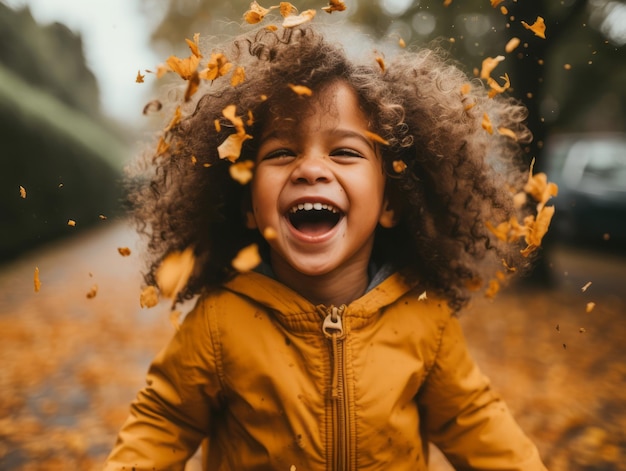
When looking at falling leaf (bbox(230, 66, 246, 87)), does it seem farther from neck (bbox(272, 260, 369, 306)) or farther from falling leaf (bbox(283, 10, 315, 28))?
neck (bbox(272, 260, 369, 306))

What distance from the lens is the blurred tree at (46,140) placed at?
878 cm

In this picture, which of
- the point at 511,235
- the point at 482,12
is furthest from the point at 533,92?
the point at 511,235

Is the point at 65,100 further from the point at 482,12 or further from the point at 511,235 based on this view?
the point at 511,235

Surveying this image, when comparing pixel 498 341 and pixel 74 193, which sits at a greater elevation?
pixel 74 193

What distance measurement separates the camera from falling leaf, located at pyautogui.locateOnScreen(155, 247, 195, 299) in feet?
6.49

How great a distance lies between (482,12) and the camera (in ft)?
24.8

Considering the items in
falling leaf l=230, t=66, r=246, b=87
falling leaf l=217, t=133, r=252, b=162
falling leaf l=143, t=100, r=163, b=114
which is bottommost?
falling leaf l=217, t=133, r=252, b=162

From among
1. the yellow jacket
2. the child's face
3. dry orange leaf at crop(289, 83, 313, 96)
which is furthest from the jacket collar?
dry orange leaf at crop(289, 83, 313, 96)

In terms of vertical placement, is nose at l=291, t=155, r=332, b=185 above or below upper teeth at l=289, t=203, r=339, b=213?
above

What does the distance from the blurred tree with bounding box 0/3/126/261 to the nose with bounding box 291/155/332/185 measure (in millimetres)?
3137

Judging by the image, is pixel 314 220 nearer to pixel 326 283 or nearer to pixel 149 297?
pixel 326 283

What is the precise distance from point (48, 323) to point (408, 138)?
6205 mm

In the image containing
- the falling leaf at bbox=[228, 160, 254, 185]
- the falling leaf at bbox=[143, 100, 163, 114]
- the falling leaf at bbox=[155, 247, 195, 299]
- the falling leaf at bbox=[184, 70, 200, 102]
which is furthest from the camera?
the falling leaf at bbox=[155, 247, 195, 299]

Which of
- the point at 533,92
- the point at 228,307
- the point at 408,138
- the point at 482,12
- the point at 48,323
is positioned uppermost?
the point at 482,12
